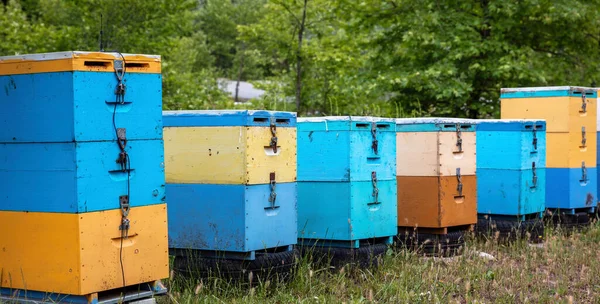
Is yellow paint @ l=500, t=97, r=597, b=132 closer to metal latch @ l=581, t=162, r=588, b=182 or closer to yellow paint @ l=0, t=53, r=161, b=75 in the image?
metal latch @ l=581, t=162, r=588, b=182

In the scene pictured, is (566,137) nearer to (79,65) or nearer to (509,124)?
(509,124)

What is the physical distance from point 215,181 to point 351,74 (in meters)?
10.1

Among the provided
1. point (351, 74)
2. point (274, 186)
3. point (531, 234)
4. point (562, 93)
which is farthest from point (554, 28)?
point (274, 186)

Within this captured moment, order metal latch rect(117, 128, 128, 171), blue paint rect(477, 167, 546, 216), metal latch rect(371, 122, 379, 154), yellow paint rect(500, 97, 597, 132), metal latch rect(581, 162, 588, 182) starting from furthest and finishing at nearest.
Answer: metal latch rect(581, 162, 588, 182), yellow paint rect(500, 97, 597, 132), blue paint rect(477, 167, 546, 216), metal latch rect(371, 122, 379, 154), metal latch rect(117, 128, 128, 171)

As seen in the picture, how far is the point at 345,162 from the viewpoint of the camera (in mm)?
7105

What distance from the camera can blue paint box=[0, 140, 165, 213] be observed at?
490cm

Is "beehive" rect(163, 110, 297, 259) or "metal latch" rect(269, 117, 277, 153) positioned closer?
"beehive" rect(163, 110, 297, 259)

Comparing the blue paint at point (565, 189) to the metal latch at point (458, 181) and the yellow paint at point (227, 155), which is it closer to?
the metal latch at point (458, 181)

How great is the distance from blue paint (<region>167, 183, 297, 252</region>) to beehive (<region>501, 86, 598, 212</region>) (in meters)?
4.76

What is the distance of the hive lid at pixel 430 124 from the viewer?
8133mm

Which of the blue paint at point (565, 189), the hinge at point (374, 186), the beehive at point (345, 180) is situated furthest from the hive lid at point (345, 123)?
the blue paint at point (565, 189)

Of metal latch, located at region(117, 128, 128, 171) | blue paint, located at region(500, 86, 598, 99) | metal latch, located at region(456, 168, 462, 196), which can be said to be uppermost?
blue paint, located at region(500, 86, 598, 99)

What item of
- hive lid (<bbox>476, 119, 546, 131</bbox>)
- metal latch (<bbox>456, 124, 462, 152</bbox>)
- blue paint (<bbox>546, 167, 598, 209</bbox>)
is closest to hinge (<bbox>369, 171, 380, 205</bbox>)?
metal latch (<bbox>456, 124, 462, 152</bbox>)

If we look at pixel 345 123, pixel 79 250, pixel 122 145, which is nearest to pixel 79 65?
pixel 122 145
